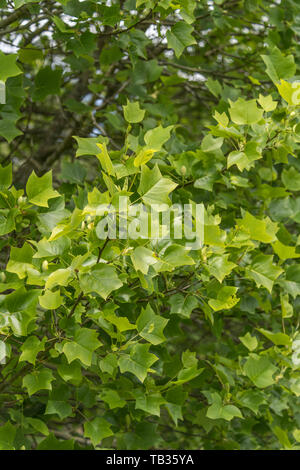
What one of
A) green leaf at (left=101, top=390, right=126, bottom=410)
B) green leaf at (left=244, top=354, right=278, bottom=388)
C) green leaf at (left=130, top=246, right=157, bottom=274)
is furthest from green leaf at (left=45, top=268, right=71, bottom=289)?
green leaf at (left=244, top=354, right=278, bottom=388)

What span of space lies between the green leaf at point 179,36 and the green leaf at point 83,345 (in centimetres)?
102

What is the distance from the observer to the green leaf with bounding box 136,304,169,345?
1411 millimetres

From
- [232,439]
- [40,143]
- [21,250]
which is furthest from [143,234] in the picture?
[40,143]

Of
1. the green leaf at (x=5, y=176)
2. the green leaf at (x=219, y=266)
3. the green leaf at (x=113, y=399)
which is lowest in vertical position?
the green leaf at (x=113, y=399)

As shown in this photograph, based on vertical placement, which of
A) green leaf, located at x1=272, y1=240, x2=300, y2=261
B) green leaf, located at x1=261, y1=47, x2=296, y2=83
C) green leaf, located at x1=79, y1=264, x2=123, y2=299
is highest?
green leaf, located at x1=261, y1=47, x2=296, y2=83

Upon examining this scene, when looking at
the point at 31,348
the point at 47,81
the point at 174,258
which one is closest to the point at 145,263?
the point at 174,258

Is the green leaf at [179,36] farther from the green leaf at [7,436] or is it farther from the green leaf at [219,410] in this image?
the green leaf at [7,436]

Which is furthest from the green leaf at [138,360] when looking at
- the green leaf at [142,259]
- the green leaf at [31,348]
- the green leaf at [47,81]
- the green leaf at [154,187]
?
the green leaf at [47,81]

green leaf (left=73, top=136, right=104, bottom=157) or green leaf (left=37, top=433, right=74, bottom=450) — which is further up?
green leaf (left=73, top=136, right=104, bottom=157)

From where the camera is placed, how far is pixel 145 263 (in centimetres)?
116

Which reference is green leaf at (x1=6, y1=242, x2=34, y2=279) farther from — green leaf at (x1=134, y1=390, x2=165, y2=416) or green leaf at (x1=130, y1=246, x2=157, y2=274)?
green leaf at (x1=134, y1=390, x2=165, y2=416)

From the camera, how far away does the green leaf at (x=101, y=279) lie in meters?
1.16

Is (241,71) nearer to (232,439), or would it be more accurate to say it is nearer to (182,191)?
(182,191)

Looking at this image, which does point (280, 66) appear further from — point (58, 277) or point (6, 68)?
point (58, 277)
